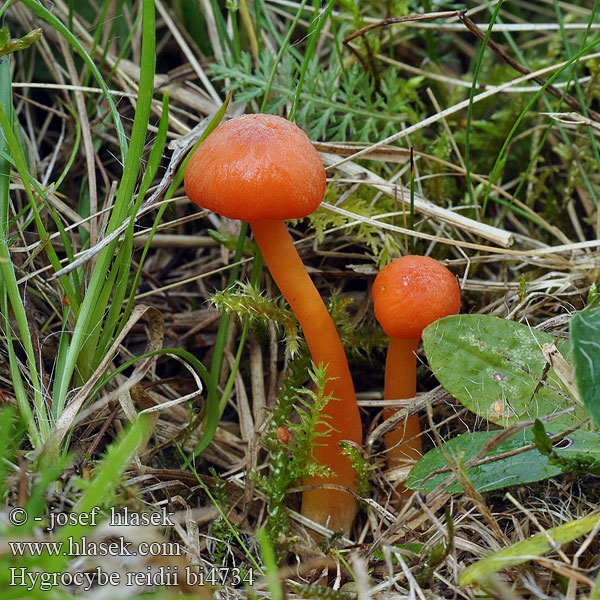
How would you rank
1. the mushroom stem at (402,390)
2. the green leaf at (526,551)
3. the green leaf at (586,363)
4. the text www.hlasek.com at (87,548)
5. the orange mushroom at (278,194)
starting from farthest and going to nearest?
1. the mushroom stem at (402,390)
2. the orange mushroom at (278,194)
3. the green leaf at (586,363)
4. the green leaf at (526,551)
5. the text www.hlasek.com at (87,548)

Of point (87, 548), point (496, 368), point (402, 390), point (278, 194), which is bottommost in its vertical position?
point (402, 390)

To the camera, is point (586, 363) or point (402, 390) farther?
point (402, 390)

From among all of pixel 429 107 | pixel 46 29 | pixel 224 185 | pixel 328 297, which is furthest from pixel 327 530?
pixel 46 29

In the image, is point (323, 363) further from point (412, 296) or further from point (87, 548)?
point (87, 548)

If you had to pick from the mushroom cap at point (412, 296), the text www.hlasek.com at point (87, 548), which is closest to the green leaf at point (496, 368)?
the mushroom cap at point (412, 296)

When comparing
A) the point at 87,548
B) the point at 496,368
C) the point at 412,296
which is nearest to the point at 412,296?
the point at 412,296

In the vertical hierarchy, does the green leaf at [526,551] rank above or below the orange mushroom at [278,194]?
below

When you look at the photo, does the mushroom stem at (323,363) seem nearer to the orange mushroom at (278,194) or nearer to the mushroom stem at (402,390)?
the orange mushroom at (278,194)
